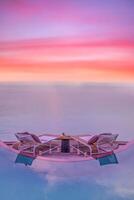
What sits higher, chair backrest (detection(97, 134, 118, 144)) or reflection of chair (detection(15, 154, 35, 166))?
chair backrest (detection(97, 134, 118, 144))

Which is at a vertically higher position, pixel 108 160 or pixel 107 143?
pixel 107 143

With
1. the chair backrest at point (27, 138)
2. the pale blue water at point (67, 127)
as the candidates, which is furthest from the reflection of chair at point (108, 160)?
the chair backrest at point (27, 138)

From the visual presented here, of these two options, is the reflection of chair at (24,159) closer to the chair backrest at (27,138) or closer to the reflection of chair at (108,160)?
the chair backrest at (27,138)

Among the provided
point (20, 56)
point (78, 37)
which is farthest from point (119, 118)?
point (20, 56)

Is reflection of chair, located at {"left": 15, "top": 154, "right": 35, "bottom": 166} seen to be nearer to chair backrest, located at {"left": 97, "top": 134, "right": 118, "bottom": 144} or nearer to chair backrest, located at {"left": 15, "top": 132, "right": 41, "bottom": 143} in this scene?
chair backrest, located at {"left": 15, "top": 132, "right": 41, "bottom": 143}

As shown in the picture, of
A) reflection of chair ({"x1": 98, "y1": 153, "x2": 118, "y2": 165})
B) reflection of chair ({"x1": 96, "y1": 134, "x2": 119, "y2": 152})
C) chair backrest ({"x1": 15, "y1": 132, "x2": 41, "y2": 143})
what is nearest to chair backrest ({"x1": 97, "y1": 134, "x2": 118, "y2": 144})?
reflection of chair ({"x1": 96, "y1": 134, "x2": 119, "y2": 152})

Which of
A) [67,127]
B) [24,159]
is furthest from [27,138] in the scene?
[67,127]

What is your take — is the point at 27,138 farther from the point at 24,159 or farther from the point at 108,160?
the point at 108,160

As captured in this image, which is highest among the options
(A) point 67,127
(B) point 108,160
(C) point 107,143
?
(A) point 67,127
